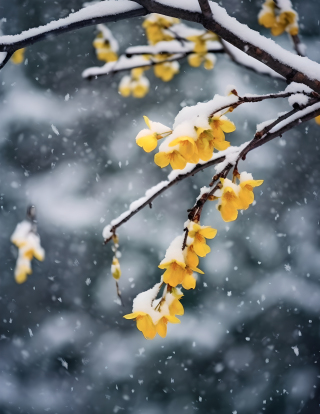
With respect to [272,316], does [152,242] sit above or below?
above

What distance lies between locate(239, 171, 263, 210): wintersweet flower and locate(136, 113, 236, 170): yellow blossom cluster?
2.9 inches

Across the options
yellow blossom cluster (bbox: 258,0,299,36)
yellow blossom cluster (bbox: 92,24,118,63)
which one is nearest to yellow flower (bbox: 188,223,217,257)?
yellow blossom cluster (bbox: 258,0,299,36)

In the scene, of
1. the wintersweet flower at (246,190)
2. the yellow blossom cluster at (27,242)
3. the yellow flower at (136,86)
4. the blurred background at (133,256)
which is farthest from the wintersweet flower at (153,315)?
the blurred background at (133,256)

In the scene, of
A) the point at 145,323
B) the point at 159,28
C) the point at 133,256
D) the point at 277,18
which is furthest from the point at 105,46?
the point at 133,256

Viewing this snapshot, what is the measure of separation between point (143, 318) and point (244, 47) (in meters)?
0.51

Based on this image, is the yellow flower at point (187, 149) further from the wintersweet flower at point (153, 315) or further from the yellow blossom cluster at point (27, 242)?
the yellow blossom cluster at point (27, 242)

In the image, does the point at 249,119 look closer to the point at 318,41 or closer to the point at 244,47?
the point at 318,41

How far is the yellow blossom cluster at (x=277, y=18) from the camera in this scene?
111 cm

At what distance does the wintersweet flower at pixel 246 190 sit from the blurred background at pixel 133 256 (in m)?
3.36

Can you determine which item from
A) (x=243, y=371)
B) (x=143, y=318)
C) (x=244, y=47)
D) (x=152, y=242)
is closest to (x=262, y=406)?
(x=243, y=371)

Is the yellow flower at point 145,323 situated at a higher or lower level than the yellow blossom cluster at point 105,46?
lower

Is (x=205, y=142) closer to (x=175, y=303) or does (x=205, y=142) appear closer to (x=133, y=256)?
(x=175, y=303)

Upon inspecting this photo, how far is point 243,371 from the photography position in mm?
4242

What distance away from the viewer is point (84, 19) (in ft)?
1.92
